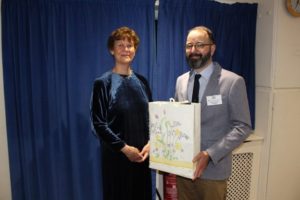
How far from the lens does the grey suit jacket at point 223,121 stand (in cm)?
147

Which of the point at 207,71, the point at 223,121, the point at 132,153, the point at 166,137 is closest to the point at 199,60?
the point at 207,71

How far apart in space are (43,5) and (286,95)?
86.7 inches

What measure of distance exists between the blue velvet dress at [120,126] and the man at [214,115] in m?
0.40

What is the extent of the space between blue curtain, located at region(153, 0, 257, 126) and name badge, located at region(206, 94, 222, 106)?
84 cm

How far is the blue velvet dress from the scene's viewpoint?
69.2 inches

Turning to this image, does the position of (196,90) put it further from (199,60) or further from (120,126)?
(120,126)

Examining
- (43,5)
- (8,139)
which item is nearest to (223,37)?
(43,5)

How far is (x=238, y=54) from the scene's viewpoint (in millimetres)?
2514

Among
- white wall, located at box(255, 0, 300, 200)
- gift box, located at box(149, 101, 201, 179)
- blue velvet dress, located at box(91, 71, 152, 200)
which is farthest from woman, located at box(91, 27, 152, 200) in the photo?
white wall, located at box(255, 0, 300, 200)

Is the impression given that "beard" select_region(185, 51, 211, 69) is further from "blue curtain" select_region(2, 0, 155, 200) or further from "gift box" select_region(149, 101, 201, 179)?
"blue curtain" select_region(2, 0, 155, 200)

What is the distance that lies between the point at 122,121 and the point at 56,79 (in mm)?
688

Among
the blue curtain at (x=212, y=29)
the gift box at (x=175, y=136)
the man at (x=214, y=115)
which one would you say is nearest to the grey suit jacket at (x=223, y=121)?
the man at (x=214, y=115)

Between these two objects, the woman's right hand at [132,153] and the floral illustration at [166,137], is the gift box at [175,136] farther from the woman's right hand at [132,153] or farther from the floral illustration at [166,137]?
the woman's right hand at [132,153]

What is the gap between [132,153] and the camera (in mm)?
1776
